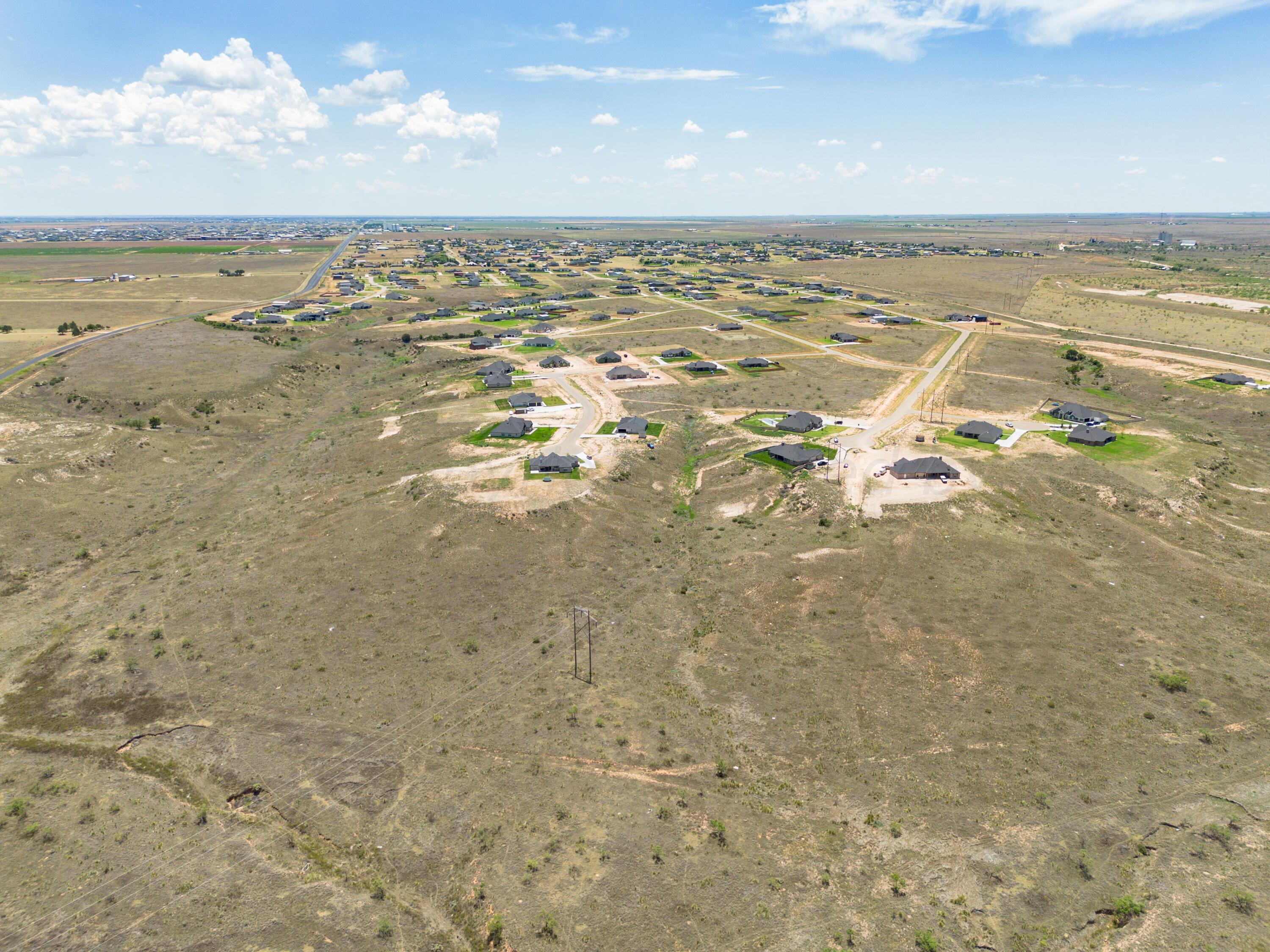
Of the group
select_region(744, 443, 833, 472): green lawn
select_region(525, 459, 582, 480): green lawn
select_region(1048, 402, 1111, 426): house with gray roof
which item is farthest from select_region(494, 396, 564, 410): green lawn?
select_region(1048, 402, 1111, 426): house with gray roof

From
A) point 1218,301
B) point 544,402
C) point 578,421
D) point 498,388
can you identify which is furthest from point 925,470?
point 1218,301

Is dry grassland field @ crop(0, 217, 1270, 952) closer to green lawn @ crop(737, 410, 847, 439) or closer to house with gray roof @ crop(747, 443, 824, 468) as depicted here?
house with gray roof @ crop(747, 443, 824, 468)

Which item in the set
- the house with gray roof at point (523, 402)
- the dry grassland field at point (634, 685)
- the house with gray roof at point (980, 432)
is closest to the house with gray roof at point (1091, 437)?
the dry grassland field at point (634, 685)

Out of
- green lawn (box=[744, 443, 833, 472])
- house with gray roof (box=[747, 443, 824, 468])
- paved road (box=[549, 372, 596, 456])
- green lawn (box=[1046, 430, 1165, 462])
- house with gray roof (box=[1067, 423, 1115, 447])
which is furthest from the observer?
house with gray roof (box=[1067, 423, 1115, 447])

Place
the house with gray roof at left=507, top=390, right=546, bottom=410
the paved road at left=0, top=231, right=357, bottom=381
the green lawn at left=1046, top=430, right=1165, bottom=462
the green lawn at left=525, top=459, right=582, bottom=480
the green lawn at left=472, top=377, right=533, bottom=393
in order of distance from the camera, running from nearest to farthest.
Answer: the green lawn at left=525, top=459, right=582, bottom=480 < the green lawn at left=1046, top=430, right=1165, bottom=462 < the house with gray roof at left=507, top=390, right=546, bottom=410 < the green lawn at left=472, top=377, right=533, bottom=393 < the paved road at left=0, top=231, right=357, bottom=381

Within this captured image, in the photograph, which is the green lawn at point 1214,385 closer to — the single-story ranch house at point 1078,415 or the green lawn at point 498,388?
the single-story ranch house at point 1078,415

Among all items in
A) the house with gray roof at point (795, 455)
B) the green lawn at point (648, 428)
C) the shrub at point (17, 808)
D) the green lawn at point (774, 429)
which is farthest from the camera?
the green lawn at point (648, 428)

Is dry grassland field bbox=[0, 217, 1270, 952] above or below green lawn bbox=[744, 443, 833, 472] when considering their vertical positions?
below
